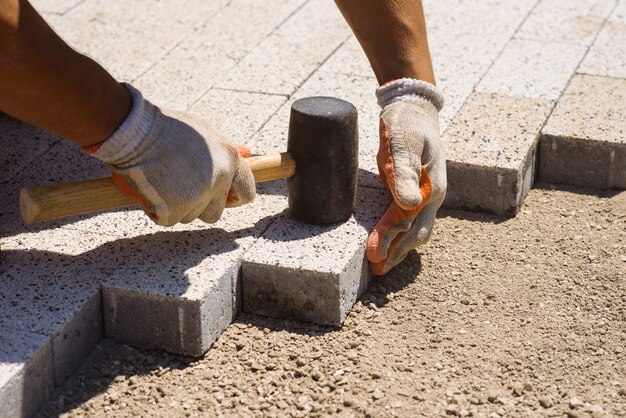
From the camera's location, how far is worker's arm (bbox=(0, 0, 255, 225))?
10.0ft

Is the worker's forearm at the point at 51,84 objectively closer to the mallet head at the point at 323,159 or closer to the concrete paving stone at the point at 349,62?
the mallet head at the point at 323,159

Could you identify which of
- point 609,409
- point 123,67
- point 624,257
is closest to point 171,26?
point 123,67

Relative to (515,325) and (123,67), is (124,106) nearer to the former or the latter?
(515,325)

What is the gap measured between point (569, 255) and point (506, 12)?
2.32 m

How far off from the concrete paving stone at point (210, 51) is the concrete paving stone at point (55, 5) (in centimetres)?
90

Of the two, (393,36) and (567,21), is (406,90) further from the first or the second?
(567,21)

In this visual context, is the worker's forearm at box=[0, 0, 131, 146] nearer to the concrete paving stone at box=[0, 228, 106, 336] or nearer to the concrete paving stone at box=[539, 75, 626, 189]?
the concrete paving stone at box=[0, 228, 106, 336]

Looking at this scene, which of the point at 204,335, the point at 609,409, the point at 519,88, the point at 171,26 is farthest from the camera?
the point at 171,26

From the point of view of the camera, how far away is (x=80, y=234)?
3842mm

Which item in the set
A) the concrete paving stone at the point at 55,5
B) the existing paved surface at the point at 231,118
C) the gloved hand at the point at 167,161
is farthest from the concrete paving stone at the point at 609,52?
the concrete paving stone at the point at 55,5

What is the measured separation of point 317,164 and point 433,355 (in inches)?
32.2

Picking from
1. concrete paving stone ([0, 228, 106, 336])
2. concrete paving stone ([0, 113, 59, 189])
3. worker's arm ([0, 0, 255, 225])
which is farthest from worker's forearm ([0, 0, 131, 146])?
concrete paving stone ([0, 113, 59, 189])

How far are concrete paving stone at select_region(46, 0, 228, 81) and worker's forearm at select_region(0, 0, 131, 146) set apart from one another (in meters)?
1.95

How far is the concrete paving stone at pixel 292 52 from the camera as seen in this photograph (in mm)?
5102
